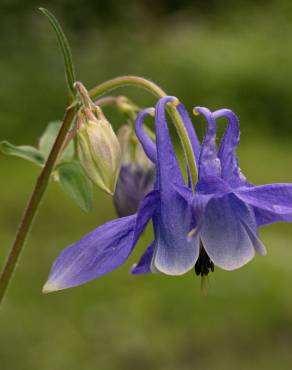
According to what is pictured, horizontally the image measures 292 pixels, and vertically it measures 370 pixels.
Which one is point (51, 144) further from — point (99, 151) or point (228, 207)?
point (228, 207)

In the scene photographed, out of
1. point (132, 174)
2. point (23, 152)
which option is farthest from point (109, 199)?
point (23, 152)

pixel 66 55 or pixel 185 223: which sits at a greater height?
pixel 66 55

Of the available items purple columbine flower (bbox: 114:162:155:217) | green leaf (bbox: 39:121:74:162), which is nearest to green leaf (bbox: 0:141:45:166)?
green leaf (bbox: 39:121:74:162)

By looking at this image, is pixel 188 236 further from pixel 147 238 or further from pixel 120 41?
pixel 120 41

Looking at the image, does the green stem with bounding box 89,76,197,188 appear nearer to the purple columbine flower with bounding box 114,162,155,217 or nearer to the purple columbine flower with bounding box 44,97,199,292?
the purple columbine flower with bounding box 44,97,199,292

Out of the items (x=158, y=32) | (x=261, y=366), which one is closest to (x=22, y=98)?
(x=158, y=32)

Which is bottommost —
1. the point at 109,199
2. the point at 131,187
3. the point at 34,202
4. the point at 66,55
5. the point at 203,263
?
the point at 203,263

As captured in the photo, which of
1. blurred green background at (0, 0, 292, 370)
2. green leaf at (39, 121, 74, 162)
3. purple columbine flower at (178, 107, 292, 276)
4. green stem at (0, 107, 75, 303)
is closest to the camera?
purple columbine flower at (178, 107, 292, 276)
